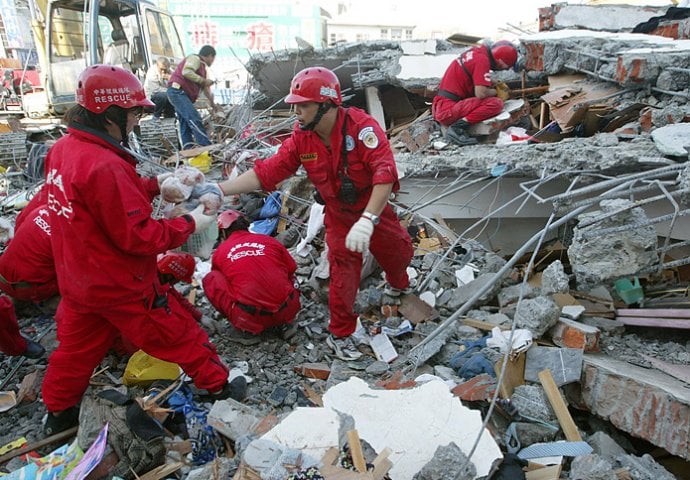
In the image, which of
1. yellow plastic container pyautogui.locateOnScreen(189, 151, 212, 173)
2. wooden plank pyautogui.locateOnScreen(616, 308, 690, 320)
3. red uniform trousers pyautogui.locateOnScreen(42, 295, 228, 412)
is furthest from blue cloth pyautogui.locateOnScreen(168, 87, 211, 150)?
wooden plank pyautogui.locateOnScreen(616, 308, 690, 320)

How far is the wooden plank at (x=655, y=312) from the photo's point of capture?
9.40ft

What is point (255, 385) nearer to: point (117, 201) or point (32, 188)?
point (117, 201)

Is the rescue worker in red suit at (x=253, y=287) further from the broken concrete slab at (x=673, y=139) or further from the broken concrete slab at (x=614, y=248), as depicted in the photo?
the broken concrete slab at (x=673, y=139)

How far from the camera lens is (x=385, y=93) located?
6969 millimetres

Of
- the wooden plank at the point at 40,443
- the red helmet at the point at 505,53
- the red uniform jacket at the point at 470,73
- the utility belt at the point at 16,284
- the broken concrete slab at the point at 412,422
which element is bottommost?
the wooden plank at the point at 40,443

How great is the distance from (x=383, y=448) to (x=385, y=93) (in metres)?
5.96

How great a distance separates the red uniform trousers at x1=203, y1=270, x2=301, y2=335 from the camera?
3.05 metres

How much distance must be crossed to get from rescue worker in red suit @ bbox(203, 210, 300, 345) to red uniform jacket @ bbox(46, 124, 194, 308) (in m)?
0.90

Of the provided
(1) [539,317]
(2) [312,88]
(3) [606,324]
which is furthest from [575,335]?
(2) [312,88]

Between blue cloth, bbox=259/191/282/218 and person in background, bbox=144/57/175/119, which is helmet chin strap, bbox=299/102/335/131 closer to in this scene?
blue cloth, bbox=259/191/282/218

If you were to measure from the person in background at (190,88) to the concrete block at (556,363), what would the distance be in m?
5.96

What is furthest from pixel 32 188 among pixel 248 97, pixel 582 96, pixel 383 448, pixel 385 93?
pixel 582 96

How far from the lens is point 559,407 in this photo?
7.69ft

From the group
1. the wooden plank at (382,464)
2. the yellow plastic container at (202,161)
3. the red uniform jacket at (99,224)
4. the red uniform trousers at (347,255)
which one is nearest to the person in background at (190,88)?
the yellow plastic container at (202,161)
